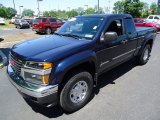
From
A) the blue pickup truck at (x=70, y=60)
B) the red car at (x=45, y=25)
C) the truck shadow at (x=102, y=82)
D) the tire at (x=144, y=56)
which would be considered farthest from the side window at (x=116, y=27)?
the red car at (x=45, y=25)

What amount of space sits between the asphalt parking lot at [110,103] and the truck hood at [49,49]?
1.15 m

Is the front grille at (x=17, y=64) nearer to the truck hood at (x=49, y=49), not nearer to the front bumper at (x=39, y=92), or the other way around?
the truck hood at (x=49, y=49)

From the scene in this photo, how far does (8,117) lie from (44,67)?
4.41ft

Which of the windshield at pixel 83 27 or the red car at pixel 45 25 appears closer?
the windshield at pixel 83 27

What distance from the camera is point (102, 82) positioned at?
205 inches

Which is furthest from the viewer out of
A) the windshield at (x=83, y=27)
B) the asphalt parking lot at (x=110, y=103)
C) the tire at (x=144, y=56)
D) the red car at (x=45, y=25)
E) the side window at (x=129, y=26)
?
the red car at (x=45, y=25)

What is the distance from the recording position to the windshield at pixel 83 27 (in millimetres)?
4260

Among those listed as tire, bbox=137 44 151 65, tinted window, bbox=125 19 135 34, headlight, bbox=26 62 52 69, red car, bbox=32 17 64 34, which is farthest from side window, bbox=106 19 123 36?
red car, bbox=32 17 64 34

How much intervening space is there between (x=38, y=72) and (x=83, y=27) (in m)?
1.89

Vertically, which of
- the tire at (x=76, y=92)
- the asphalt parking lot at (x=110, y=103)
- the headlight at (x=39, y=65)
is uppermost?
the headlight at (x=39, y=65)

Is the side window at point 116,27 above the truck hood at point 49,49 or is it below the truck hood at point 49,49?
above

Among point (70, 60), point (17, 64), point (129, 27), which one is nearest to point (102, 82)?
point (129, 27)

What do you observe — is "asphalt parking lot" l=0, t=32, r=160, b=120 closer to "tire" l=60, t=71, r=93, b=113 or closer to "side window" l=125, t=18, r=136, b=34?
"tire" l=60, t=71, r=93, b=113

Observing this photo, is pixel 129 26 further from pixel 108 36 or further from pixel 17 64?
pixel 17 64
